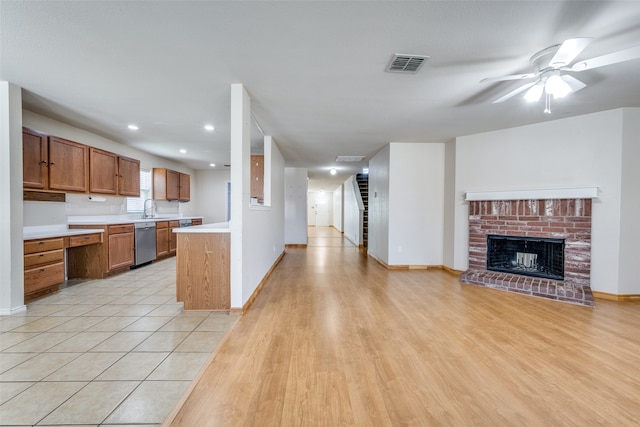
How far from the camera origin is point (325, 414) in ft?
4.84

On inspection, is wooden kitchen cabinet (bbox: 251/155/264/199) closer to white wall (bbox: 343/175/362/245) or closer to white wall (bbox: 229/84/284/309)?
white wall (bbox: 229/84/284/309)

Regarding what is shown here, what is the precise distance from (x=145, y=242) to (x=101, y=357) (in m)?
3.60

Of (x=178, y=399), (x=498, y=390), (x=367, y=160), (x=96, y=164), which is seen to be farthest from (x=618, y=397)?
(x=96, y=164)

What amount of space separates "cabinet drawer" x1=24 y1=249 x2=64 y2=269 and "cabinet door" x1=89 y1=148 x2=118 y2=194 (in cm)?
124

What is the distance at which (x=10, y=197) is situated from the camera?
109 inches

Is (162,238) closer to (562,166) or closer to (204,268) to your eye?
(204,268)

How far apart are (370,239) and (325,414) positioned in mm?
5303

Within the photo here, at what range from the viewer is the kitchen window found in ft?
19.0

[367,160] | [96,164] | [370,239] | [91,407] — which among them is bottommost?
[91,407]

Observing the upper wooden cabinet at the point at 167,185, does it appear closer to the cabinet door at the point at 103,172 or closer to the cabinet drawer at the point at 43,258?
the cabinet door at the point at 103,172

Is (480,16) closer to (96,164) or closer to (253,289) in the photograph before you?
(253,289)

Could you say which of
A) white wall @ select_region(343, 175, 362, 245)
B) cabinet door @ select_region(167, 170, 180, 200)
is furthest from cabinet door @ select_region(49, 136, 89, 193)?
white wall @ select_region(343, 175, 362, 245)

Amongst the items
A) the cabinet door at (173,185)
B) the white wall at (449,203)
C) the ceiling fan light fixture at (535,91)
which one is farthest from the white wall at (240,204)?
the cabinet door at (173,185)

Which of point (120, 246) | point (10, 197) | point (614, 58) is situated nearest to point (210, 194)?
point (120, 246)
